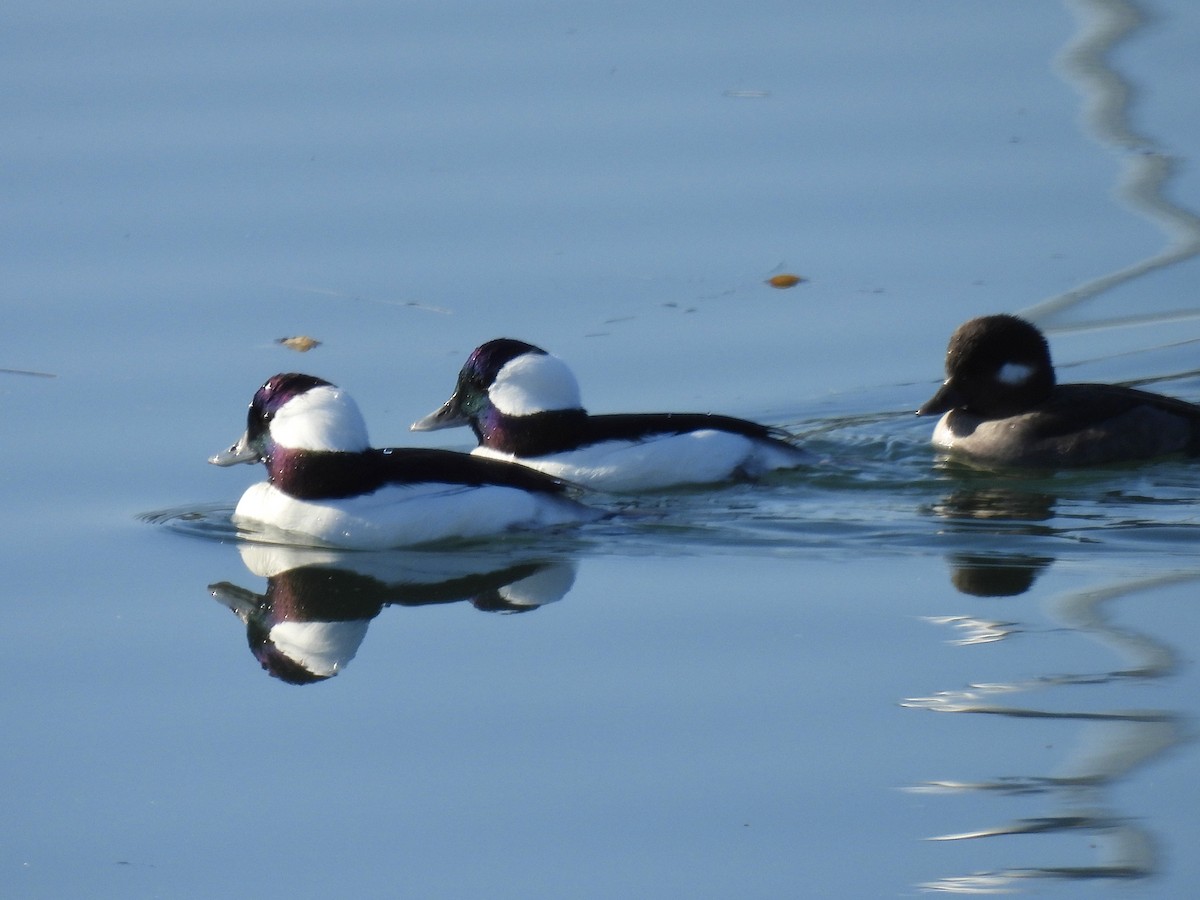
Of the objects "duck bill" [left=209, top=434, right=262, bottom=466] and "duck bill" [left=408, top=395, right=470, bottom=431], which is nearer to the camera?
"duck bill" [left=209, top=434, right=262, bottom=466]

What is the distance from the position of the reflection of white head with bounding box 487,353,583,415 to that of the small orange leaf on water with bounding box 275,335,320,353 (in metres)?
1.60

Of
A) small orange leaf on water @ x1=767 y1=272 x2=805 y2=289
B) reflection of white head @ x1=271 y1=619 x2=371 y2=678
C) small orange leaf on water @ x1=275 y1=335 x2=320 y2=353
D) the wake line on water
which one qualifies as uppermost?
the wake line on water

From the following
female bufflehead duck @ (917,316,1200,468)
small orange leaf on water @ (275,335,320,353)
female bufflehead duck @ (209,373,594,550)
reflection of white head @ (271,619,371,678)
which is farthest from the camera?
small orange leaf on water @ (275,335,320,353)

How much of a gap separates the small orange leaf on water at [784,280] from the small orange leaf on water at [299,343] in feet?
8.42

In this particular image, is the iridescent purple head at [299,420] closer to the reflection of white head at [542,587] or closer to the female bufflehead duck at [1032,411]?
the reflection of white head at [542,587]

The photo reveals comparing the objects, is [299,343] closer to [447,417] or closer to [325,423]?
[447,417]

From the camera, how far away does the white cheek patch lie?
9586 millimetres

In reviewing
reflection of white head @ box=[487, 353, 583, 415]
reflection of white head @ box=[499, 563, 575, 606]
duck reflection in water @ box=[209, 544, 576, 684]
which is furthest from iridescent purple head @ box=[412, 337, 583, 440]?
reflection of white head @ box=[499, 563, 575, 606]

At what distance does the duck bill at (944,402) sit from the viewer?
9.57 meters

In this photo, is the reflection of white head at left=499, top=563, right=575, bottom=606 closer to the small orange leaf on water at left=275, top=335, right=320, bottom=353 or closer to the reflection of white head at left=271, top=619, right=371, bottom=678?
the reflection of white head at left=271, top=619, right=371, bottom=678

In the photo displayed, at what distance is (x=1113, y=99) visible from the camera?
13.8m

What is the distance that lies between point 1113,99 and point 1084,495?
5.67 metres

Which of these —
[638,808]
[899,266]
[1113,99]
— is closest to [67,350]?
[899,266]

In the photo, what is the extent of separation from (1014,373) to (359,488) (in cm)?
339
